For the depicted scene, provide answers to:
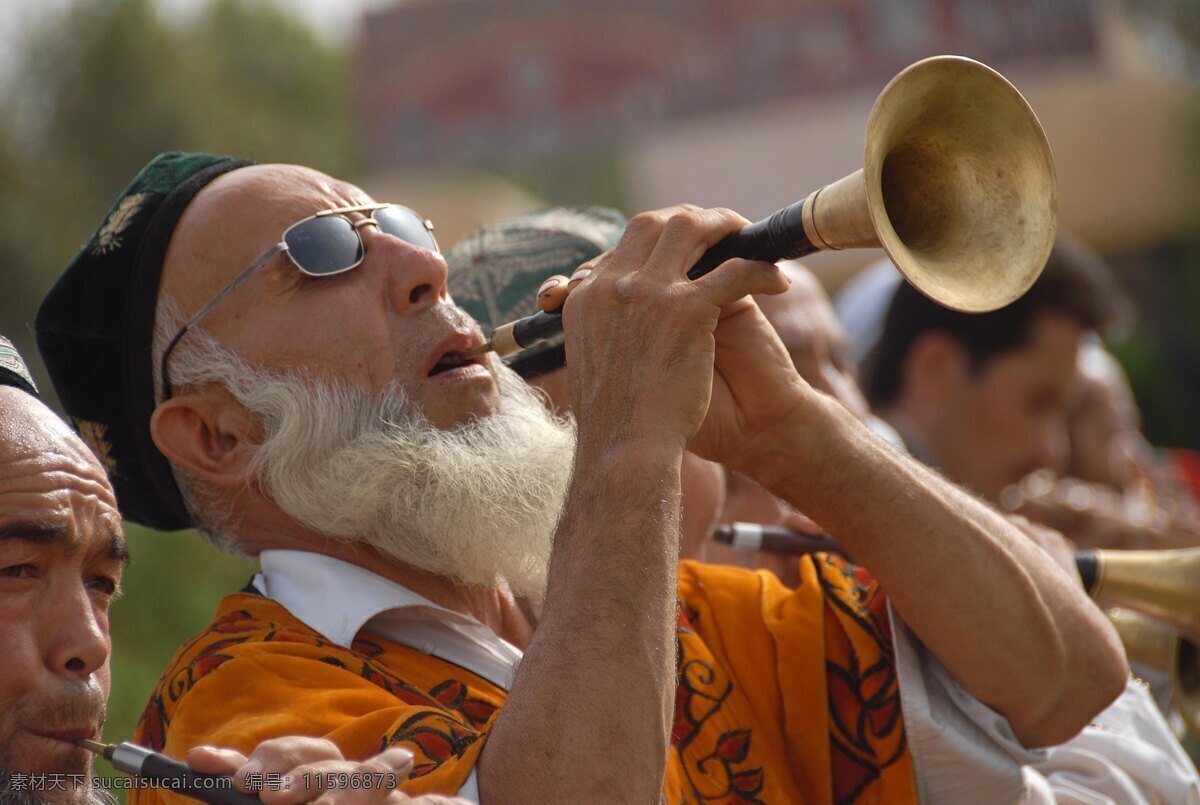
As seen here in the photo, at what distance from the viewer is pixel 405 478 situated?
2973 millimetres

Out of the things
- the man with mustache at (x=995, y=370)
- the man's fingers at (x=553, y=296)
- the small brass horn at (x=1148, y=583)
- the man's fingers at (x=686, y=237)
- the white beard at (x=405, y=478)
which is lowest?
the man with mustache at (x=995, y=370)

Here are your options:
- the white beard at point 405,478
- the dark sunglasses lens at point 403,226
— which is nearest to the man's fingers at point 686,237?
the white beard at point 405,478

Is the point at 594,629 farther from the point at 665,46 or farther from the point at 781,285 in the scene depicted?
the point at 665,46

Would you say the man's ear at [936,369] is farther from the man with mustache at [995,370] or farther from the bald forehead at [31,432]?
the bald forehead at [31,432]

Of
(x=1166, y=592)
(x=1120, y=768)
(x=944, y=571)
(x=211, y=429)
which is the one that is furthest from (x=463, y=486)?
(x=1166, y=592)

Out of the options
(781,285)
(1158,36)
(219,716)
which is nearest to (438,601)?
(219,716)

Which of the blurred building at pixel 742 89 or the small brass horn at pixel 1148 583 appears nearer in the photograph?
the small brass horn at pixel 1148 583

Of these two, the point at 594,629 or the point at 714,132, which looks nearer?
the point at 594,629

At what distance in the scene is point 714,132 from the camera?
77.8 ft

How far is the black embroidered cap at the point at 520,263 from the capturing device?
366 centimetres

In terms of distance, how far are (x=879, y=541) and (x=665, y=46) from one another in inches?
1219

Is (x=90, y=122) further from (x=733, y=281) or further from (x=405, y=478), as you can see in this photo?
(x=733, y=281)

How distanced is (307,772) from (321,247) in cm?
141

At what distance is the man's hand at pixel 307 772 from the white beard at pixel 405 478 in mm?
920
